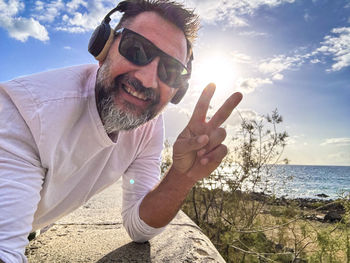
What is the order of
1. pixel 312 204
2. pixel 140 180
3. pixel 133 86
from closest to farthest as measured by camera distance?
1. pixel 133 86
2. pixel 140 180
3. pixel 312 204

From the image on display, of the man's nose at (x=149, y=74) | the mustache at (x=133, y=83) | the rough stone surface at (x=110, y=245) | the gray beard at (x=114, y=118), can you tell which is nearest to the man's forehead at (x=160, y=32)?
the man's nose at (x=149, y=74)

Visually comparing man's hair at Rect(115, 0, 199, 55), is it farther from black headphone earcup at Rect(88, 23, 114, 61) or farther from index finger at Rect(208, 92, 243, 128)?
index finger at Rect(208, 92, 243, 128)

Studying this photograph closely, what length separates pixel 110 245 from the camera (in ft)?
5.39

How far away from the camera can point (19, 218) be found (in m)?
1.05

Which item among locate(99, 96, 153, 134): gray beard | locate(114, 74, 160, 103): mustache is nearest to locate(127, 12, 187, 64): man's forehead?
locate(114, 74, 160, 103): mustache

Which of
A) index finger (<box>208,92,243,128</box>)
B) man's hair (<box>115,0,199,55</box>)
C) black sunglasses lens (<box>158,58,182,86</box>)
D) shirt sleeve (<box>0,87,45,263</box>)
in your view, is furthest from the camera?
man's hair (<box>115,0,199,55</box>)

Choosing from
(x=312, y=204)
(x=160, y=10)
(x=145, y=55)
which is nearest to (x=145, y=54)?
(x=145, y=55)

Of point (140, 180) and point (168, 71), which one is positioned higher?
point (168, 71)

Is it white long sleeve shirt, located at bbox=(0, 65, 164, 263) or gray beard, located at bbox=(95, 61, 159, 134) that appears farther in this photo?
gray beard, located at bbox=(95, 61, 159, 134)

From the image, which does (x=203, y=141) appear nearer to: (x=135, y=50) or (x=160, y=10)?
(x=135, y=50)

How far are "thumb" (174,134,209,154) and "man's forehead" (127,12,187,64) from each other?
88 cm

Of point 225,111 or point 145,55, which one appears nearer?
point 225,111

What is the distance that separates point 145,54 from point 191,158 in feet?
2.92

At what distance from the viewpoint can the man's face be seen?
1.71m
